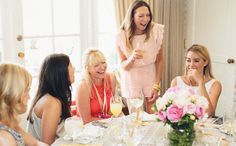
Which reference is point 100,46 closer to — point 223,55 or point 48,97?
point 223,55

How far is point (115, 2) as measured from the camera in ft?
11.8

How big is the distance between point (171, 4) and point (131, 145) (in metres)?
2.55

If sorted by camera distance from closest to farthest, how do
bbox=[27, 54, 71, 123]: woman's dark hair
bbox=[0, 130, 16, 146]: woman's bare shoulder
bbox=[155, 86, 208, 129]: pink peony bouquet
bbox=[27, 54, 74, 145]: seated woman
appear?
bbox=[0, 130, 16, 146]: woman's bare shoulder → bbox=[155, 86, 208, 129]: pink peony bouquet → bbox=[27, 54, 74, 145]: seated woman → bbox=[27, 54, 71, 123]: woman's dark hair

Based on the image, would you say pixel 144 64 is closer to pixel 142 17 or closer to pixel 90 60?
pixel 142 17

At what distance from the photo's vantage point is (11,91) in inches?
67.6

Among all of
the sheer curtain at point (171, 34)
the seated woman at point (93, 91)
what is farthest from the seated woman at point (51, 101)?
the sheer curtain at point (171, 34)

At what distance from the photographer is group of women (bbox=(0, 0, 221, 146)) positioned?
1758mm

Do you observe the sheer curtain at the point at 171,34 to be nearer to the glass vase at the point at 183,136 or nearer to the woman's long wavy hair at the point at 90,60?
the woman's long wavy hair at the point at 90,60

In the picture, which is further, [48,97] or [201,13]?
[201,13]

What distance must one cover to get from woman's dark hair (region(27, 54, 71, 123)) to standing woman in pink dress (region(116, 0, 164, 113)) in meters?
0.92

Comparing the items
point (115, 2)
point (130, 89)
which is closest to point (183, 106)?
point (130, 89)

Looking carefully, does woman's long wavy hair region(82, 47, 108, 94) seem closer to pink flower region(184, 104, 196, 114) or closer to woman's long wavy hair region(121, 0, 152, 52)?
woman's long wavy hair region(121, 0, 152, 52)

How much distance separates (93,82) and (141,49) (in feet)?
2.07

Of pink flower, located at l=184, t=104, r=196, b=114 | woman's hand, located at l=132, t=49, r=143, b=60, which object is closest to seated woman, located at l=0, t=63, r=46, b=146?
pink flower, located at l=184, t=104, r=196, b=114
